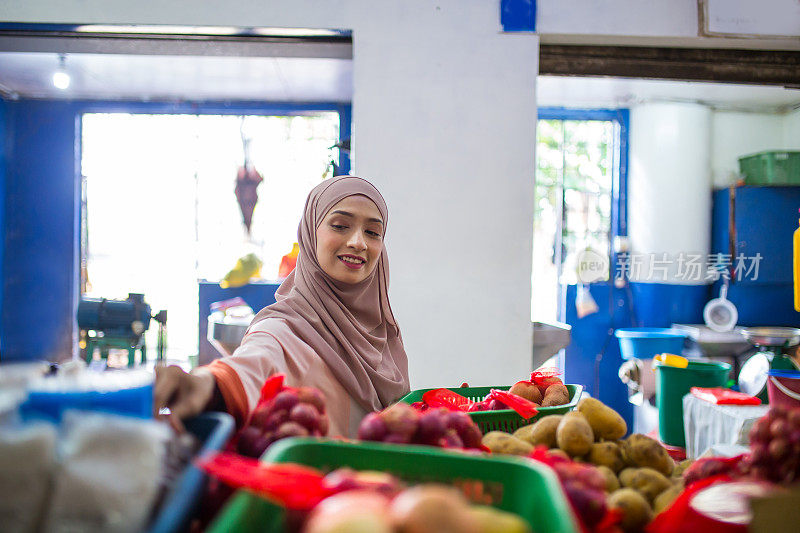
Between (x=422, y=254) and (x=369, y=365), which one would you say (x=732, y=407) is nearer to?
(x=422, y=254)

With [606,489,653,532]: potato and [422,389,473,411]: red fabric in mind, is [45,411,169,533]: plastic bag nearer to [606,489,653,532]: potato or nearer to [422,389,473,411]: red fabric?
[606,489,653,532]: potato

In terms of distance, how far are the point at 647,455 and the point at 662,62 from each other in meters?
2.70

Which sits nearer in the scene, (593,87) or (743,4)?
(743,4)

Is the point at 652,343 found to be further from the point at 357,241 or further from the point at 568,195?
the point at 357,241

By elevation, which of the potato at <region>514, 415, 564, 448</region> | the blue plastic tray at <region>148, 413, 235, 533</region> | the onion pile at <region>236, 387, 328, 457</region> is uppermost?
the blue plastic tray at <region>148, 413, 235, 533</region>

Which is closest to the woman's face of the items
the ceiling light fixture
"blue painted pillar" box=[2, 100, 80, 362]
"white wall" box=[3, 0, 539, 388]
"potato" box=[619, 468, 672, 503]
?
"potato" box=[619, 468, 672, 503]

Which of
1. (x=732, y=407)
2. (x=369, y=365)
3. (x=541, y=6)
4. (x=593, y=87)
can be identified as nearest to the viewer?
(x=369, y=365)

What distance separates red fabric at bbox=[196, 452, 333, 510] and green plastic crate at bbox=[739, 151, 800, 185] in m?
4.61

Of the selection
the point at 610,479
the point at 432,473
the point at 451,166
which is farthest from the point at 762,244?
the point at 432,473

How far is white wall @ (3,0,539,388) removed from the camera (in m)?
2.71

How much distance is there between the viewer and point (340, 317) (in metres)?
1.54

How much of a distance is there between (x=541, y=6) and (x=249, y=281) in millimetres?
2693

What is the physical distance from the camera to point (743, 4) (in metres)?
2.78

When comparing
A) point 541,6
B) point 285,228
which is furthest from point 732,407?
point 285,228
